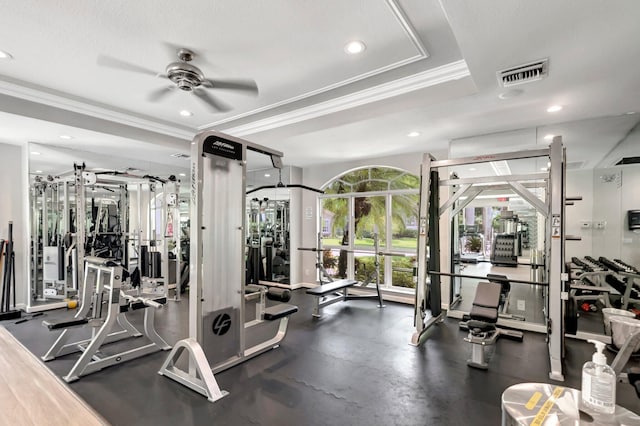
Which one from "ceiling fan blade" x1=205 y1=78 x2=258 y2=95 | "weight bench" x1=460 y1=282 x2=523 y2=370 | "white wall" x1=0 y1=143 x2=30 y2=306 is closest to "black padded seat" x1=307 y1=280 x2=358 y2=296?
"weight bench" x1=460 y1=282 x2=523 y2=370

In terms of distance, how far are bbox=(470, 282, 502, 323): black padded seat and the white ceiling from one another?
209cm

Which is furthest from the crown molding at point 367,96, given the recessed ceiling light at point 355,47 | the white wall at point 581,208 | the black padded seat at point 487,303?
the white wall at point 581,208

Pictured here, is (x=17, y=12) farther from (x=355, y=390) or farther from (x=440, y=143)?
(x=440, y=143)

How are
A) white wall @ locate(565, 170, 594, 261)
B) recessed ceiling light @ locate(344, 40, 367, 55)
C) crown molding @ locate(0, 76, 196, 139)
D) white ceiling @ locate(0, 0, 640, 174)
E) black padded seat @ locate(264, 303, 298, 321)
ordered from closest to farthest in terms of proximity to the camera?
white ceiling @ locate(0, 0, 640, 174) < recessed ceiling light @ locate(344, 40, 367, 55) < black padded seat @ locate(264, 303, 298, 321) < crown molding @ locate(0, 76, 196, 139) < white wall @ locate(565, 170, 594, 261)

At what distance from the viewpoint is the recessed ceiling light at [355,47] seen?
2682mm

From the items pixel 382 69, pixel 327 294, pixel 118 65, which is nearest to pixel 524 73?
pixel 382 69

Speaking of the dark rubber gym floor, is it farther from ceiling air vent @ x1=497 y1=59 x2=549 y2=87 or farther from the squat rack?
ceiling air vent @ x1=497 y1=59 x2=549 y2=87

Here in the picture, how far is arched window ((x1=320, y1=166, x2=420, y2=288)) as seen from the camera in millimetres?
6164

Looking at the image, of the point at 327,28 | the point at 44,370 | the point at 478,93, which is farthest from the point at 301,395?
the point at 478,93

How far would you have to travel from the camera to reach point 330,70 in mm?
3186

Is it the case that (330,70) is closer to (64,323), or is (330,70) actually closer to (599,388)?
(599,388)

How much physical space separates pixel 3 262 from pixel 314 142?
17.2ft

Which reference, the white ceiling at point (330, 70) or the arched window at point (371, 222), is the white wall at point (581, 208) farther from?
the arched window at point (371, 222)

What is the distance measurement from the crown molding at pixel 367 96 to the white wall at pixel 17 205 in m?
3.73
